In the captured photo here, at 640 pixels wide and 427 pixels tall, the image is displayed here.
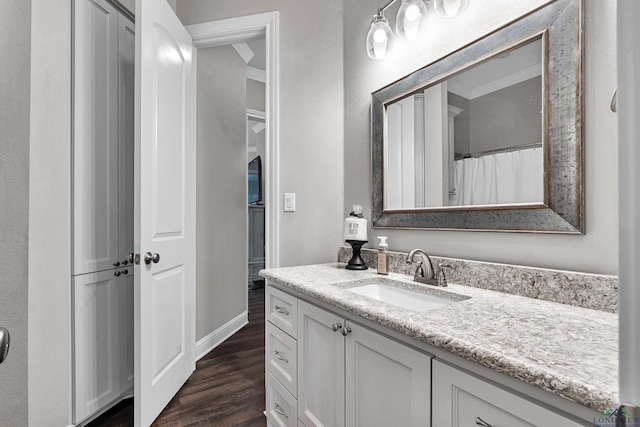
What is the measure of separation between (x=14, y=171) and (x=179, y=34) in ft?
3.92

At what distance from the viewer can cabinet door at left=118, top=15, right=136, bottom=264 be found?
1791 millimetres

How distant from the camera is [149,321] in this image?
61.2 inches

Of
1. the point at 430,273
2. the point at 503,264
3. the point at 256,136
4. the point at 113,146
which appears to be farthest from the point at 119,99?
the point at 256,136

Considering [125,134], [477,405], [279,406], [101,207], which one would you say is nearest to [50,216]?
[101,207]

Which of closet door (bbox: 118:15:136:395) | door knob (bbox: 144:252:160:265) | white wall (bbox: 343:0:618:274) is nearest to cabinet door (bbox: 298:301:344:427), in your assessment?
white wall (bbox: 343:0:618:274)

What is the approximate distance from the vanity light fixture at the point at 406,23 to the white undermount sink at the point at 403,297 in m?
1.10

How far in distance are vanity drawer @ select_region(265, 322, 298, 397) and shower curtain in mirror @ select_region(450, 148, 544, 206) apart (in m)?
0.90

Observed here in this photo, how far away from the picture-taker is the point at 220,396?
1.85 meters

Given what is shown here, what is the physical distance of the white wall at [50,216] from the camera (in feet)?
4.19

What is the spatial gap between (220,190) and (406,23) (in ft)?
6.18

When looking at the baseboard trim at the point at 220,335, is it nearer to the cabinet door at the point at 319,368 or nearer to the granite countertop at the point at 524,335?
the cabinet door at the point at 319,368

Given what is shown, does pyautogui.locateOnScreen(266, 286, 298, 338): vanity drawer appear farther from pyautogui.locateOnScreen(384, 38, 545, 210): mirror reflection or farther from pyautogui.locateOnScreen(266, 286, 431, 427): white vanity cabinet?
pyautogui.locateOnScreen(384, 38, 545, 210): mirror reflection

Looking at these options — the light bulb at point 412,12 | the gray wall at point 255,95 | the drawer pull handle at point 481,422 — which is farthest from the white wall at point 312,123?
the gray wall at point 255,95

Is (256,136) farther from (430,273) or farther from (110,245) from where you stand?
(430,273)
